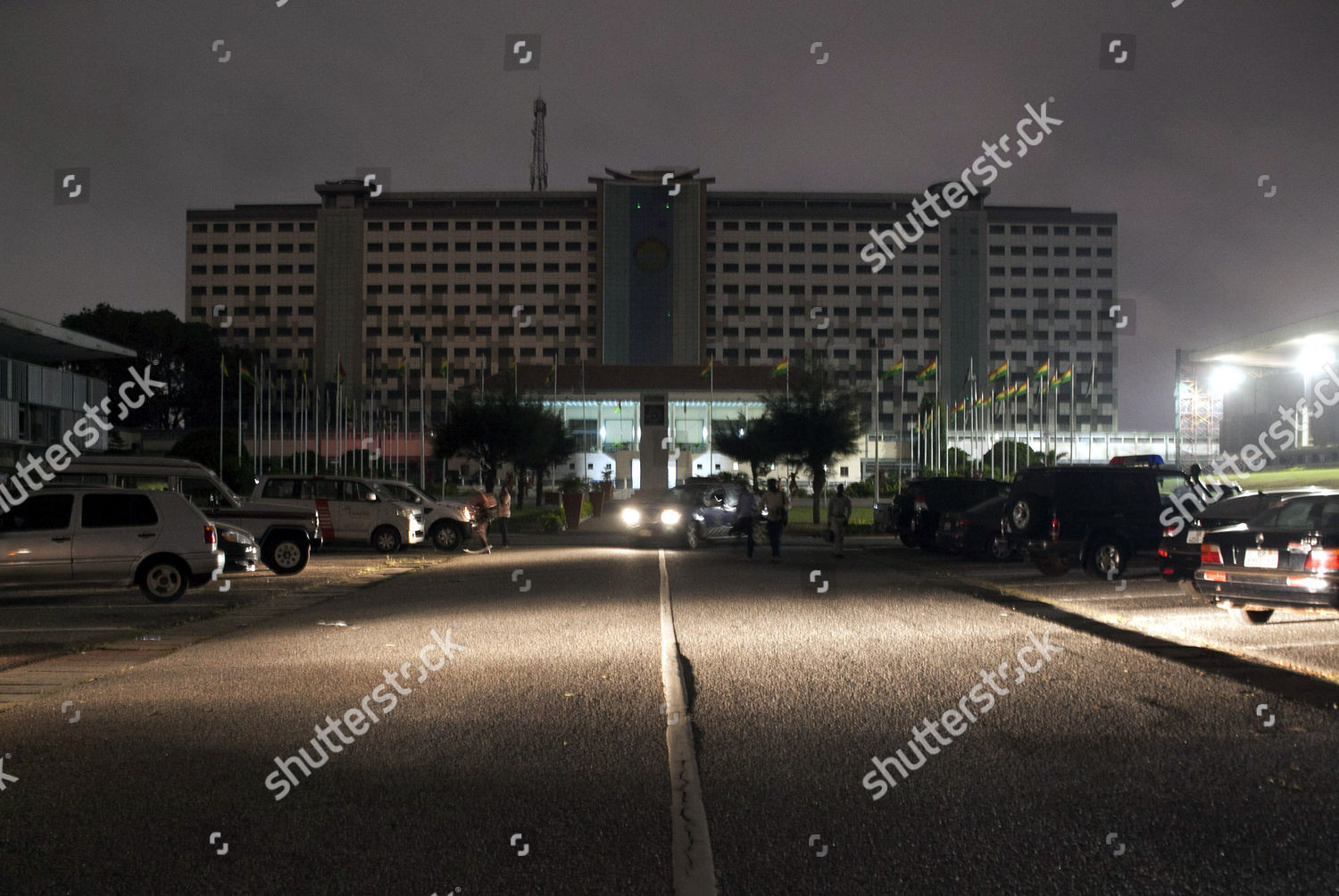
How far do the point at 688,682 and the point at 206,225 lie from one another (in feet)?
456

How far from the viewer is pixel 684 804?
5.14 m

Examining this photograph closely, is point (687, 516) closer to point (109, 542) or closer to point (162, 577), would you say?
point (162, 577)

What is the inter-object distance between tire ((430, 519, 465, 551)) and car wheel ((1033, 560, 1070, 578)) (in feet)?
42.8

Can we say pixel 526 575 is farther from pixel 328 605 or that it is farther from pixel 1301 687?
pixel 1301 687

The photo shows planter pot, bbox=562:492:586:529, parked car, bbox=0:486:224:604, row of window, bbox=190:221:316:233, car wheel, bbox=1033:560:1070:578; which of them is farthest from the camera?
row of window, bbox=190:221:316:233

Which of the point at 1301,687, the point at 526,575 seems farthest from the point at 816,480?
the point at 1301,687

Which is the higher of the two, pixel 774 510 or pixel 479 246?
pixel 479 246

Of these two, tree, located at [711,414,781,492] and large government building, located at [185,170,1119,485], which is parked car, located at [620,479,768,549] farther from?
large government building, located at [185,170,1119,485]

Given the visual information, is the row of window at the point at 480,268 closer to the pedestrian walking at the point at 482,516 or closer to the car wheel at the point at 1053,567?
the pedestrian walking at the point at 482,516

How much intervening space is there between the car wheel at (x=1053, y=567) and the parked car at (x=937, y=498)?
5733 mm

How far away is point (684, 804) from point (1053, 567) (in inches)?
551

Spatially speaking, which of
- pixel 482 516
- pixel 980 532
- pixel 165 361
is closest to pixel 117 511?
pixel 482 516

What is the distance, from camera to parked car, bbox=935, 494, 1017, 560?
859 inches

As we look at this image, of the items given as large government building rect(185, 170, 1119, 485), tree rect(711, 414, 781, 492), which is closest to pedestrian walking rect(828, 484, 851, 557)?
tree rect(711, 414, 781, 492)
